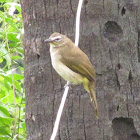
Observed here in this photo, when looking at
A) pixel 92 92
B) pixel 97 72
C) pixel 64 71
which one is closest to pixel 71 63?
pixel 64 71

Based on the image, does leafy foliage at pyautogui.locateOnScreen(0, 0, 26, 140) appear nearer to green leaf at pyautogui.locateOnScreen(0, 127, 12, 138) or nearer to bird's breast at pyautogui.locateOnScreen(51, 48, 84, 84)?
green leaf at pyautogui.locateOnScreen(0, 127, 12, 138)

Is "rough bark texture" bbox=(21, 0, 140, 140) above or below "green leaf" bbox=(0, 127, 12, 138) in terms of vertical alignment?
above

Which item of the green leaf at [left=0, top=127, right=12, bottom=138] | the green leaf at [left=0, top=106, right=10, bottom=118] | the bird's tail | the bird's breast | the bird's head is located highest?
the bird's head

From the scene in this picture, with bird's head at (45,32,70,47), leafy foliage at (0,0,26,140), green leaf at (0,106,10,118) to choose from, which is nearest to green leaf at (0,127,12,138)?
leafy foliage at (0,0,26,140)

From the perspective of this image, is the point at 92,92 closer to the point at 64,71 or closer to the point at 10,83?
the point at 64,71

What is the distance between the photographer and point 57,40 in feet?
13.6

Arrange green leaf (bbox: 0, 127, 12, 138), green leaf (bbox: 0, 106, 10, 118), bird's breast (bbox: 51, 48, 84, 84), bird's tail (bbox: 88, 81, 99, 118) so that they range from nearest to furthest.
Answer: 1. bird's tail (bbox: 88, 81, 99, 118)
2. bird's breast (bbox: 51, 48, 84, 84)
3. green leaf (bbox: 0, 106, 10, 118)
4. green leaf (bbox: 0, 127, 12, 138)

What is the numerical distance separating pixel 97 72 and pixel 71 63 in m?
0.25

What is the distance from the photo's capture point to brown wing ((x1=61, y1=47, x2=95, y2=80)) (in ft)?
13.6

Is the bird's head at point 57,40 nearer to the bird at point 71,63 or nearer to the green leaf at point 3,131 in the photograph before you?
the bird at point 71,63

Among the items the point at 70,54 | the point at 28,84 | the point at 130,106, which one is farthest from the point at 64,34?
the point at 130,106

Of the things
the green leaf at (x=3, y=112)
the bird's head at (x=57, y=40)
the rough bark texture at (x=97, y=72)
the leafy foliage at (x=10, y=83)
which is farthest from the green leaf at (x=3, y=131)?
the bird's head at (x=57, y=40)

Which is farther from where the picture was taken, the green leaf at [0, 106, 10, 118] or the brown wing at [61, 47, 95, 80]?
the green leaf at [0, 106, 10, 118]

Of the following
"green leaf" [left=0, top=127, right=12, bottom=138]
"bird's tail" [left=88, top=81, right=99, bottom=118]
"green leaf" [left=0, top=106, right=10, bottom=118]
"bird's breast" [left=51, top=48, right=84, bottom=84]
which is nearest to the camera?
"bird's tail" [left=88, top=81, right=99, bottom=118]
